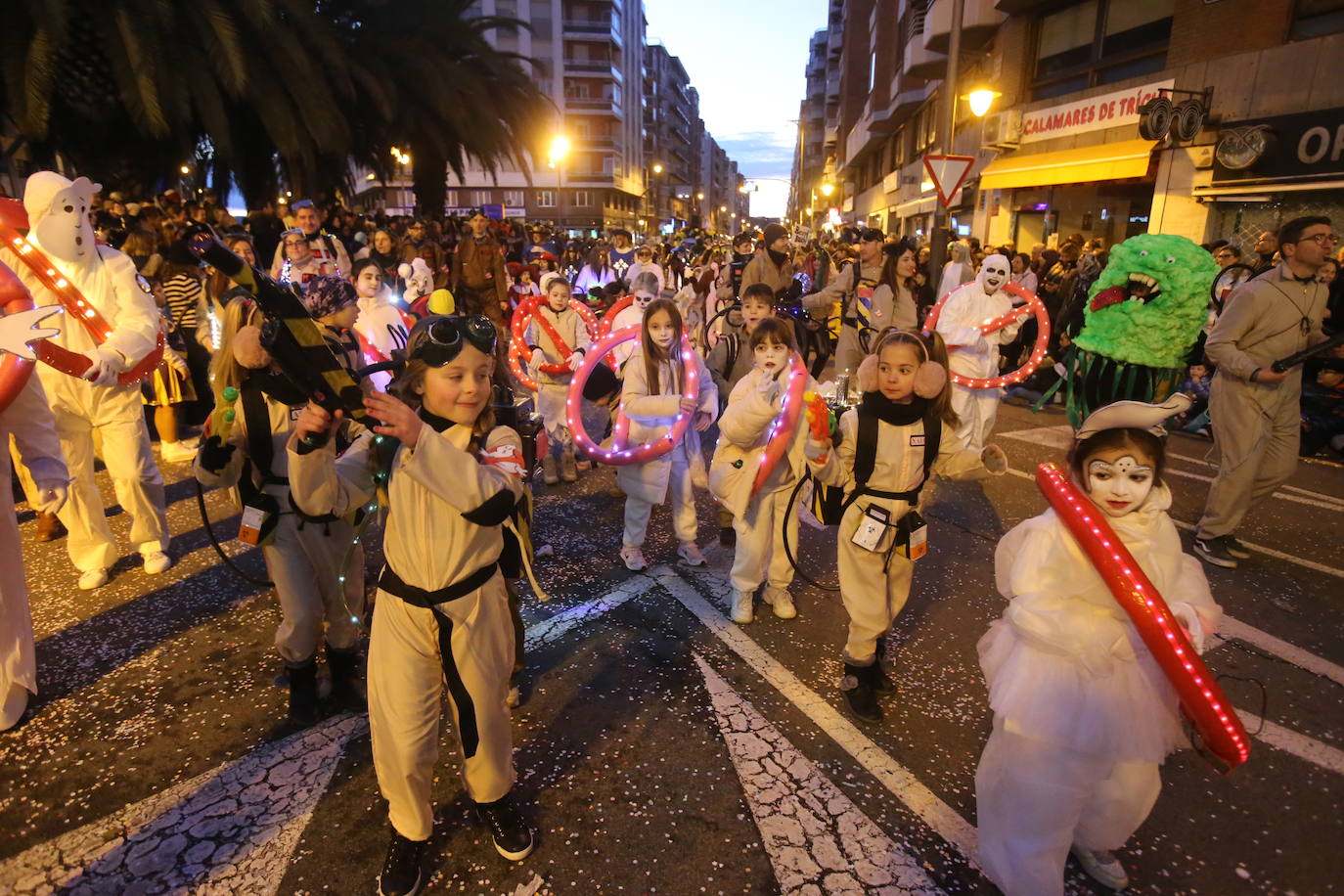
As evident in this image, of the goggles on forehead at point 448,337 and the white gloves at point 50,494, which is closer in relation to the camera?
the goggles on forehead at point 448,337

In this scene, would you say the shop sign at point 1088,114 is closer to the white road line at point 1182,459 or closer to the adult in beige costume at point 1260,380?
the white road line at point 1182,459

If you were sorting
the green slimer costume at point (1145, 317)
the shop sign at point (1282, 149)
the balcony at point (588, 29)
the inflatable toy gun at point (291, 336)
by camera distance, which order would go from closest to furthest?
the inflatable toy gun at point (291, 336) < the green slimer costume at point (1145, 317) < the shop sign at point (1282, 149) < the balcony at point (588, 29)

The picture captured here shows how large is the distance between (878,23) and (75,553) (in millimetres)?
45256

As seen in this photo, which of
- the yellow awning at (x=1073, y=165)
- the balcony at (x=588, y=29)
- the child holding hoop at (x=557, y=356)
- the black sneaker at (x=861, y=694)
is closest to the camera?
the black sneaker at (x=861, y=694)

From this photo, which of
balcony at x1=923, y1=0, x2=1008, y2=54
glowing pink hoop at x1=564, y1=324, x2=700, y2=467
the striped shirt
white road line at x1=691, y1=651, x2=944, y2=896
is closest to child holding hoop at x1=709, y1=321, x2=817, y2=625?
glowing pink hoop at x1=564, y1=324, x2=700, y2=467

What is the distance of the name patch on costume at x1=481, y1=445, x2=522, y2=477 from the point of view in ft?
7.50

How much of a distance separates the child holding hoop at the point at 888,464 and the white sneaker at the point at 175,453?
6838 mm

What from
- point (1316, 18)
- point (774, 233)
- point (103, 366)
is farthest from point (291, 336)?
point (1316, 18)

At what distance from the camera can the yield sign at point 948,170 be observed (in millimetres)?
11539

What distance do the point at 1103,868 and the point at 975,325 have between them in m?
4.92

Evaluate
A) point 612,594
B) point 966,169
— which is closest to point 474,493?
point 612,594

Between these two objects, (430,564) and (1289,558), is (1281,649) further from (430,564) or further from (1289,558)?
(430,564)

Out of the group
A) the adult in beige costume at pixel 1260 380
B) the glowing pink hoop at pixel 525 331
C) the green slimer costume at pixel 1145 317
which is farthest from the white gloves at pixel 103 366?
the adult in beige costume at pixel 1260 380

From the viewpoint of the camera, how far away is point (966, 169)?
38.2 feet
